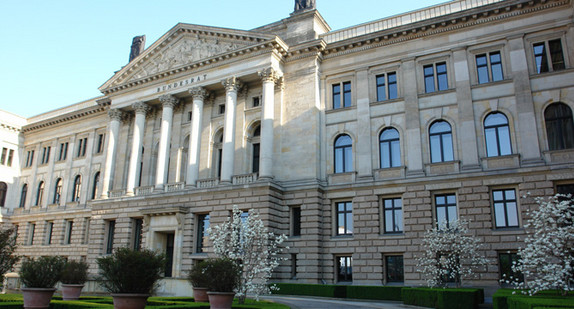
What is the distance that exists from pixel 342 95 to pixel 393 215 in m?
11.3

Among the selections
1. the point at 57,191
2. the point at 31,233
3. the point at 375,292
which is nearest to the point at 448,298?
the point at 375,292

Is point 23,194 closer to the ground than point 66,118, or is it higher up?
closer to the ground

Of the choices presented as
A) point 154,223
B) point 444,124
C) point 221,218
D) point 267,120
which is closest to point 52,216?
point 154,223

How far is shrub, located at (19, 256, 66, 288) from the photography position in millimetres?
20766

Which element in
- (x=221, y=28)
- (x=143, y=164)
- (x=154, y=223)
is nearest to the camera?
(x=154, y=223)

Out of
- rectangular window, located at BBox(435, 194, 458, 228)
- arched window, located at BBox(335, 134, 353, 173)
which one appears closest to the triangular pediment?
arched window, located at BBox(335, 134, 353, 173)

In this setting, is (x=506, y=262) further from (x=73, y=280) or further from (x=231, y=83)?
(x=73, y=280)

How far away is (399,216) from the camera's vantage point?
34531 millimetres

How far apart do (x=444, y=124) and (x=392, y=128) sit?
13.1 feet

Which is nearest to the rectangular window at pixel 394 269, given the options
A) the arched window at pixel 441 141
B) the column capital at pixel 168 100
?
the arched window at pixel 441 141

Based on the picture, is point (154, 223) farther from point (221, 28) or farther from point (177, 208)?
point (221, 28)

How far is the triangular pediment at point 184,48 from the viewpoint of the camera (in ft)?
136

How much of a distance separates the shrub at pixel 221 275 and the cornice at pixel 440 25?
24.6 metres

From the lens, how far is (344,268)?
35.2m
